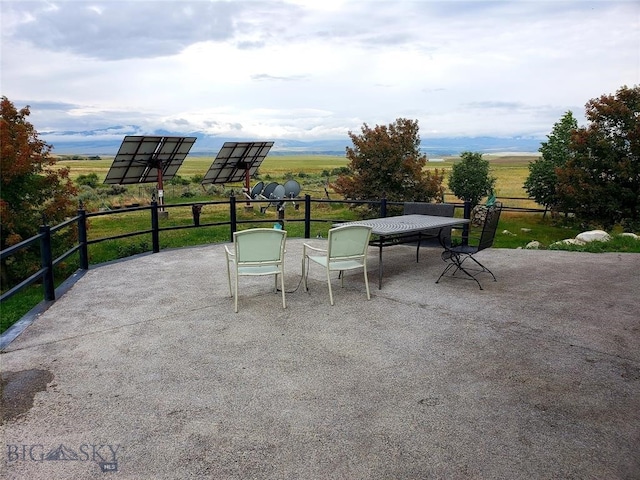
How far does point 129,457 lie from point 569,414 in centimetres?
261

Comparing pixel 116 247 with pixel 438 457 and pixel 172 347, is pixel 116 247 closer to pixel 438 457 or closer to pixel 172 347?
pixel 172 347

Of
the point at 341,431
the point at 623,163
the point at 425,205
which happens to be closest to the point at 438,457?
the point at 341,431

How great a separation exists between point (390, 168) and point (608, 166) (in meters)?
7.12

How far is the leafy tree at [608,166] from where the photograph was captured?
14703mm

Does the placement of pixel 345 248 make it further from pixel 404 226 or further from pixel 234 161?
pixel 234 161

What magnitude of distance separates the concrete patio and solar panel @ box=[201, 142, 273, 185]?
17.7 metres

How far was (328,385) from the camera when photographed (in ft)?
10.6

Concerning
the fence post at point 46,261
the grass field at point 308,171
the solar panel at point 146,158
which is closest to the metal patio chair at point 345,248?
the fence post at point 46,261

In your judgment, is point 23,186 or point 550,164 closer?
point 23,186

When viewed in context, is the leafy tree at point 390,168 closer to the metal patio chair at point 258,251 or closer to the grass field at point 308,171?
the grass field at point 308,171

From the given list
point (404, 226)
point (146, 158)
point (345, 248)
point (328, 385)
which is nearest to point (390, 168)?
point (146, 158)

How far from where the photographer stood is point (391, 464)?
2396 mm

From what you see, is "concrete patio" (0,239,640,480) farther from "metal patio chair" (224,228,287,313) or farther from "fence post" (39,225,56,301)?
"metal patio chair" (224,228,287,313)

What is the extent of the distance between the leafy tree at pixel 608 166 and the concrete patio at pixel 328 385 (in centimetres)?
1099
